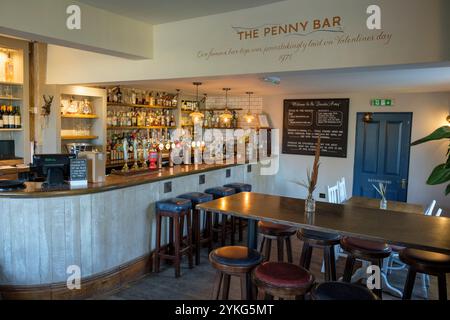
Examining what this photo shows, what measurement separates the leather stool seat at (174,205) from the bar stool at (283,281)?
1.66 m

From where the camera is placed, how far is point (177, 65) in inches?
153

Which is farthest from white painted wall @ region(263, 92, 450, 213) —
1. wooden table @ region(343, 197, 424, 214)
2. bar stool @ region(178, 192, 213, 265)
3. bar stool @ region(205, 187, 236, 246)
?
bar stool @ region(178, 192, 213, 265)

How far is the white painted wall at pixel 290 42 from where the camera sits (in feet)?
8.83

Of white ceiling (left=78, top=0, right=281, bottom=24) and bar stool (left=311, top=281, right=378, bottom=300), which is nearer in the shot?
bar stool (left=311, top=281, right=378, bottom=300)

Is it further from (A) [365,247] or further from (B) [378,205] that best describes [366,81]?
(A) [365,247]

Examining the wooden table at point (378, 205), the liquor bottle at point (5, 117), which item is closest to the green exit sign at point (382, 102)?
the wooden table at point (378, 205)

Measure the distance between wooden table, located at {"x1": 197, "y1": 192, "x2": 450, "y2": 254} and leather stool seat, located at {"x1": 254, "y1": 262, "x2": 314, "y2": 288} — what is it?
11.0 inches

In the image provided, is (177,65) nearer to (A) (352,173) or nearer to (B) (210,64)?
(B) (210,64)

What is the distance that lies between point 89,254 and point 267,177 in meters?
4.26

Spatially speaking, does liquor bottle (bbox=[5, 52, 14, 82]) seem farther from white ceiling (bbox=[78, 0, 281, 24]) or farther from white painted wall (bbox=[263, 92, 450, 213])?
white painted wall (bbox=[263, 92, 450, 213])

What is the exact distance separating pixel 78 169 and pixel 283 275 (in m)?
2.26

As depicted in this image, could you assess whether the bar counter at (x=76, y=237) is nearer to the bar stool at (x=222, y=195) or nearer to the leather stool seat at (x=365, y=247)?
the bar stool at (x=222, y=195)

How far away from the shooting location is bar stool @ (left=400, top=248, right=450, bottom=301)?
2.54m
